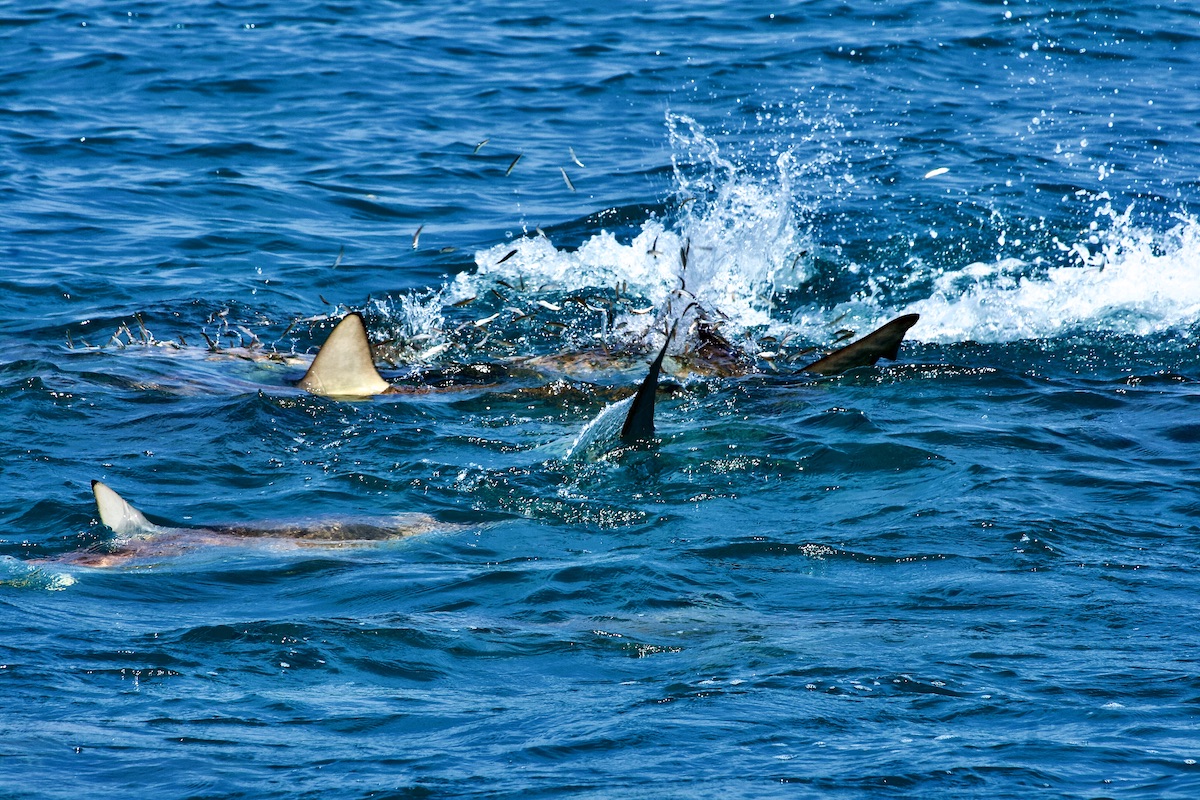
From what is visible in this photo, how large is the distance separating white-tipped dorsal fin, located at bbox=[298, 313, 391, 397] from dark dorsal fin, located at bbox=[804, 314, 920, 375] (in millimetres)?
2235

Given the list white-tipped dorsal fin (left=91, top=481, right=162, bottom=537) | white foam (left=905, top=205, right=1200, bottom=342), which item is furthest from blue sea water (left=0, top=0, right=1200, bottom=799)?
white-tipped dorsal fin (left=91, top=481, right=162, bottom=537)

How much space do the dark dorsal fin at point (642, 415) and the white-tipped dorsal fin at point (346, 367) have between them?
5.02 ft

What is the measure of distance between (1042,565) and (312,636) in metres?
2.54

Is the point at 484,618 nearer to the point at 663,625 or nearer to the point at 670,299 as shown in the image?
the point at 663,625

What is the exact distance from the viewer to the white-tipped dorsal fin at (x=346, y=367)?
22.0 feet

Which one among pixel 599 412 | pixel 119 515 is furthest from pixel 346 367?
pixel 119 515

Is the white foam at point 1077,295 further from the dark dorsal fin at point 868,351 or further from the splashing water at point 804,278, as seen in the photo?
the dark dorsal fin at point 868,351

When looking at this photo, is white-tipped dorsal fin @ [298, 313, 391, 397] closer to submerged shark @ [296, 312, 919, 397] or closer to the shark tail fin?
submerged shark @ [296, 312, 919, 397]

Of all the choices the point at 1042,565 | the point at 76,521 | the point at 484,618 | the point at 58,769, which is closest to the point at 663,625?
the point at 484,618

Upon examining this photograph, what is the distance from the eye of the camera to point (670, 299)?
764 cm

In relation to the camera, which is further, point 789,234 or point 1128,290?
point 789,234

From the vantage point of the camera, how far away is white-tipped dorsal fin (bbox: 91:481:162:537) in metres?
4.81

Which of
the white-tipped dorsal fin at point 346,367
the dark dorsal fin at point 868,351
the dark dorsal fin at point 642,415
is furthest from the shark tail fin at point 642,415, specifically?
the white-tipped dorsal fin at point 346,367

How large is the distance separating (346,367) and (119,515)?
6.54 feet
